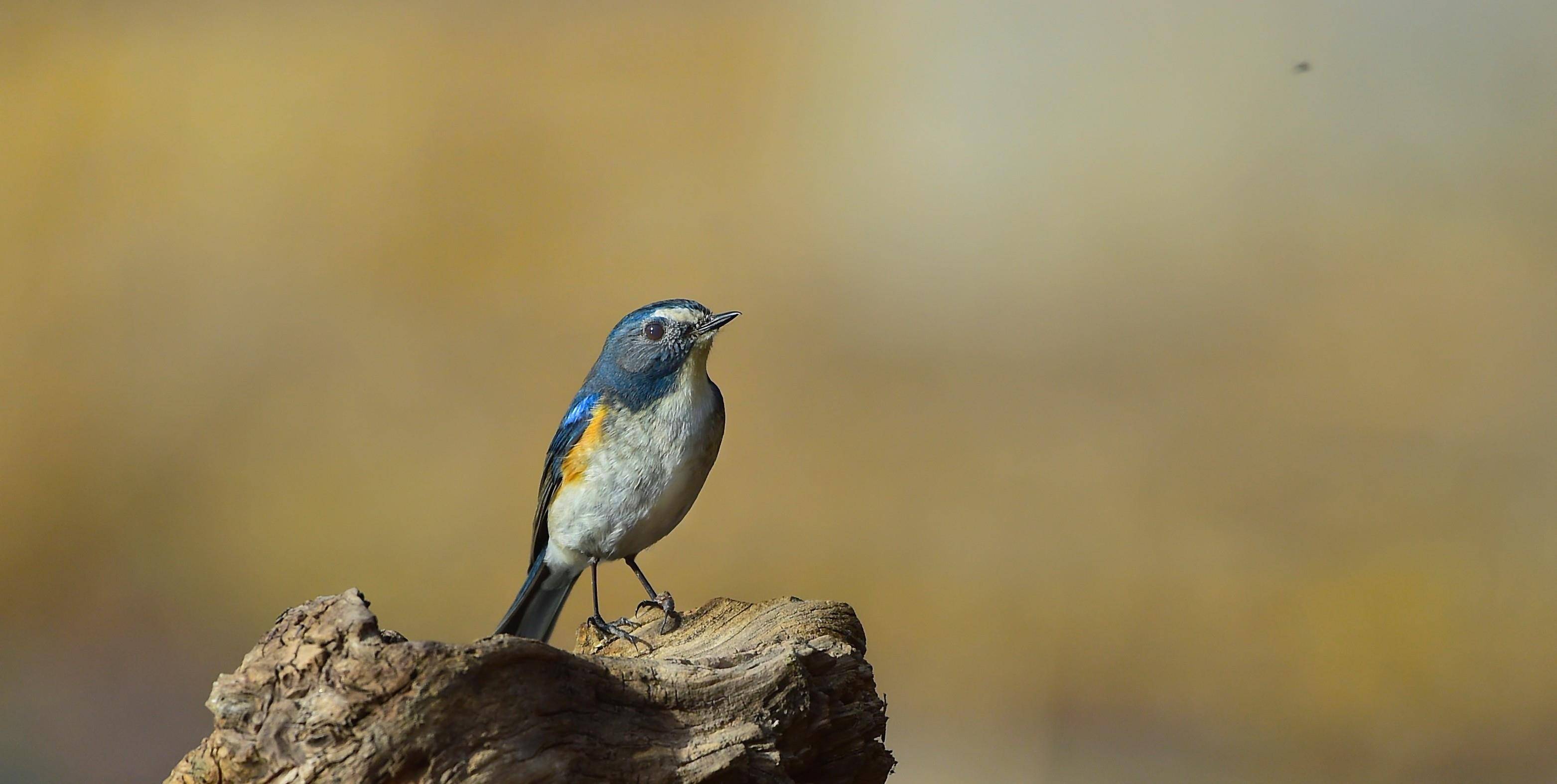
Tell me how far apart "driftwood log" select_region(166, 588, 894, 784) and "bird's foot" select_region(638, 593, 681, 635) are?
2.34 ft

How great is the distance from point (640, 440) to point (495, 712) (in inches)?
51.0

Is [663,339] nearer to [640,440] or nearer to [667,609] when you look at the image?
[640,440]

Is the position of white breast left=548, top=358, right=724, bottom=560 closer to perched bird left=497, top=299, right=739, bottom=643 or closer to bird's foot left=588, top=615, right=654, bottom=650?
perched bird left=497, top=299, right=739, bottom=643

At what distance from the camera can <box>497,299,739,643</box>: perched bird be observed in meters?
3.41

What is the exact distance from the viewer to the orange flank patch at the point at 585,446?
3512 mm

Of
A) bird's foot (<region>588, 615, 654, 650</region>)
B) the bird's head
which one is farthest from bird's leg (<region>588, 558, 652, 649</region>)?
the bird's head

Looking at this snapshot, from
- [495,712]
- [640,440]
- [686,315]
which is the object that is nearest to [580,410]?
[640,440]

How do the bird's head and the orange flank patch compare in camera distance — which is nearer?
the bird's head

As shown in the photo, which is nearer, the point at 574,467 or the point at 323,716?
the point at 323,716

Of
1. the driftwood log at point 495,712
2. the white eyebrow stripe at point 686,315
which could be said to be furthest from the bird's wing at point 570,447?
the driftwood log at point 495,712

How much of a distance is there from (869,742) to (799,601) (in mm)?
489

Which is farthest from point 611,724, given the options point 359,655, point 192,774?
point 192,774

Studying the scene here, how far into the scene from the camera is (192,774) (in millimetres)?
2223

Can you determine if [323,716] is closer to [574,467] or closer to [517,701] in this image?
[517,701]
